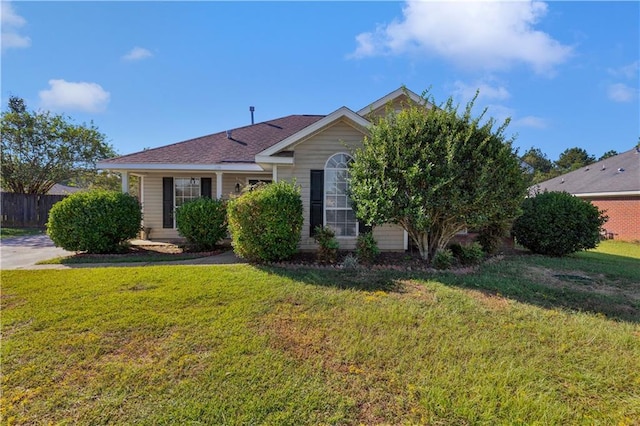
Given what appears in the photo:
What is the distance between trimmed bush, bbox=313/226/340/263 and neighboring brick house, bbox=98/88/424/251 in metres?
1.18

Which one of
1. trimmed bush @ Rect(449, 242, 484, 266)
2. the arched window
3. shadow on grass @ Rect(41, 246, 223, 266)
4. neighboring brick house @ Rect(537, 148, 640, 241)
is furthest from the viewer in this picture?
neighboring brick house @ Rect(537, 148, 640, 241)

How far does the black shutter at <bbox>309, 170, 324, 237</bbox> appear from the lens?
28.6 feet

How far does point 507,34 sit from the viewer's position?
30.0 feet

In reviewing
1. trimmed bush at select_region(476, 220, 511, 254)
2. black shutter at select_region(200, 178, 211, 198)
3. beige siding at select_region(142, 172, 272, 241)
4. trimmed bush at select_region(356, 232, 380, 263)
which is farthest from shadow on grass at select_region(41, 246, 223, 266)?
trimmed bush at select_region(476, 220, 511, 254)

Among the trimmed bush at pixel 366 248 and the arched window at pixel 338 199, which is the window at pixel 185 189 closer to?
the arched window at pixel 338 199

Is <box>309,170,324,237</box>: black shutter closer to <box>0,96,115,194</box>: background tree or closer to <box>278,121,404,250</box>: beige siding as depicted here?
<box>278,121,404,250</box>: beige siding

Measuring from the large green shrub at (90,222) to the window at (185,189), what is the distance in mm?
2978

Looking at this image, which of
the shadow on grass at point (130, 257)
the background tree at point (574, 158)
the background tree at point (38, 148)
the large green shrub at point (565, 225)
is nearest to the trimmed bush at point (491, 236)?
the large green shrub at point (565, 225)

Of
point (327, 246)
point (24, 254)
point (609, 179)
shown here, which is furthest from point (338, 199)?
point (609, 179)

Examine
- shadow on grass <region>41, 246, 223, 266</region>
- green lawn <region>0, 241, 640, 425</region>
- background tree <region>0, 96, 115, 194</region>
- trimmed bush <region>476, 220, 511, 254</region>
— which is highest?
background tree <region>0, 96, 115, 194</region>

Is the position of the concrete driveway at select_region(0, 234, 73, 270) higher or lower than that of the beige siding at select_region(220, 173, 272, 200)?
lower

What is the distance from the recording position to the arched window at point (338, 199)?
8.71 m

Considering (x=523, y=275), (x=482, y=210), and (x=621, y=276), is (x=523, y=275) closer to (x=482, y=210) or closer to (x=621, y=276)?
(x=482, y=210)

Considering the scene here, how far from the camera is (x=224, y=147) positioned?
12.2 m
